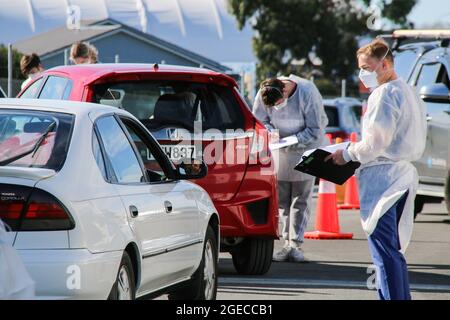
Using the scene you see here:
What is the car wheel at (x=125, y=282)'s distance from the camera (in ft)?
24.3

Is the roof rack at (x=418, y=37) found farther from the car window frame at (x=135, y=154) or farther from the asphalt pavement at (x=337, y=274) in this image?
the car window frame at (x=135, y=154)

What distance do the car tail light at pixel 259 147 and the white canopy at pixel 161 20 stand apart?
65445 mm

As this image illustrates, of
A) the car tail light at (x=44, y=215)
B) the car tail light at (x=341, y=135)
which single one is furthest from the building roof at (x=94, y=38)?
the car tail light at (x=44, y=215)

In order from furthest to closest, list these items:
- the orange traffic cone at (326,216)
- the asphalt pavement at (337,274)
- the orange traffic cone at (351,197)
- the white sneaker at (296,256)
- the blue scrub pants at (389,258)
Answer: the orange traffic cone at (351,197), the orange traffic cone at (326,216), the white sneaker at (296,256), the asphalt pavement at (337,274), the blue scrub pants at (389,258)

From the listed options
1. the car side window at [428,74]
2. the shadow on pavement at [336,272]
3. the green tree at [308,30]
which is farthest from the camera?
the green tree at [308,30]

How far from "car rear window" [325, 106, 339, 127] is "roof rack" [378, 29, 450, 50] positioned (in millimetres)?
8273

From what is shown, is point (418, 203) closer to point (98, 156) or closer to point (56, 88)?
point (56, 88)

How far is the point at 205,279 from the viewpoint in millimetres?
9578

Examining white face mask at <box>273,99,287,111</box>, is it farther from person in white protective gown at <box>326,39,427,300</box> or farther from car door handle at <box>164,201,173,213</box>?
car door handle at <box>164,201,173,213</box>

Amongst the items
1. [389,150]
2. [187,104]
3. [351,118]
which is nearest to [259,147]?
[187,104]

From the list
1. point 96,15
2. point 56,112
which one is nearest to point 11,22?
point 96,15

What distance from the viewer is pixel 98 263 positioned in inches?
279

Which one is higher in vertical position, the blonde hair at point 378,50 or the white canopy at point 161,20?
the blonde hair at point 378,50
